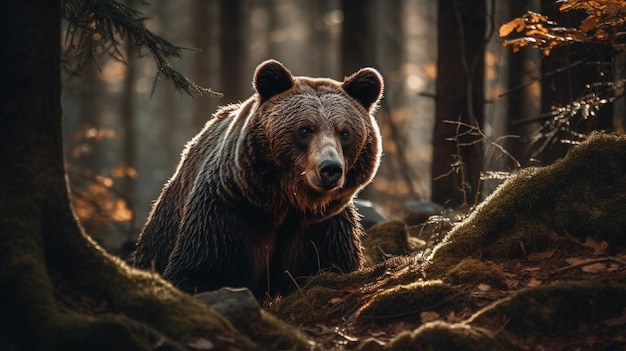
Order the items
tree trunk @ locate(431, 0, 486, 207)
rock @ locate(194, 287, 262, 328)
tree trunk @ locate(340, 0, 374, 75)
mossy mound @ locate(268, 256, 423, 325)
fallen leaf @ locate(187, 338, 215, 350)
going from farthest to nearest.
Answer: tree trunk @ locate(340, 0, 374, 75) → tree trunk @ locate(431, 0, 486, 207) → mossy mound @ locate(268, 256, 423, 325) → rock @ locate(194, 287, 262, 328) → fallen leaf @ locate(187, 338, 215, 350)

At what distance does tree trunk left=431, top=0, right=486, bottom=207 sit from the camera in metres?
9.38

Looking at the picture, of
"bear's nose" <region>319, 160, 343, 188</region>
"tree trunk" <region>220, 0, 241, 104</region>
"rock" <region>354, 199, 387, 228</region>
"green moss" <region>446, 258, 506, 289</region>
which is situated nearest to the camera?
"green moss" <region>446, 258, 506, 289</region>

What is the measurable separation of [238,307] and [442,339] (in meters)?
1.17

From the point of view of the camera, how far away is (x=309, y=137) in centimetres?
627

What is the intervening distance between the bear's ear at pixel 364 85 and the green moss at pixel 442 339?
284 centimetres

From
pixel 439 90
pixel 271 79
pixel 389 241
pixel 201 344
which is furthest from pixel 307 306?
pixel 439 90

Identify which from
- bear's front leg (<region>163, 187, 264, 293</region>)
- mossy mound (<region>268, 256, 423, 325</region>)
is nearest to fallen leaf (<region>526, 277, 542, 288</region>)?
mossy mound (<region>268, 256, 423, 325</region>)

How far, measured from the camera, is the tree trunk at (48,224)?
166 inches

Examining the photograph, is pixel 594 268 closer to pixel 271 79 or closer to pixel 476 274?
pixel 476 274

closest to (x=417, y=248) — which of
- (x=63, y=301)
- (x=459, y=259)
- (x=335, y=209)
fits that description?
(x=335, y=209)

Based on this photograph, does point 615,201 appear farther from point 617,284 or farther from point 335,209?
point 335,209

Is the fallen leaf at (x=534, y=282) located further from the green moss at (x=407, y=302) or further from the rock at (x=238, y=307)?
the rock at (x=238, y=307)

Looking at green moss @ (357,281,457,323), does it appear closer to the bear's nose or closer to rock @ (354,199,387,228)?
the bear's nose

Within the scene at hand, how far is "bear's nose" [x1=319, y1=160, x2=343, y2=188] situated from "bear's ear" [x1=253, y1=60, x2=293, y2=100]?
0.99 m
